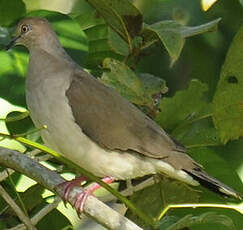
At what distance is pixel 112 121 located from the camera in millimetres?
3520

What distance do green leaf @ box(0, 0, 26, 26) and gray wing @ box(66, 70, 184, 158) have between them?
0.40 meters

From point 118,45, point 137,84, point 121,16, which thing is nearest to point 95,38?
point 118,45

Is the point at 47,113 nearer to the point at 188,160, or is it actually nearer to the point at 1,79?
the point at 1,79

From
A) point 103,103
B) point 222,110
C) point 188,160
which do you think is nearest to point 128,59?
point 103,103

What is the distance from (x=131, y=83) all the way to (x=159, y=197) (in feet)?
1.58

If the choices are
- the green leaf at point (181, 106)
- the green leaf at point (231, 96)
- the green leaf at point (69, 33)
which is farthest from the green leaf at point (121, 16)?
the green leaf at point (231, 96)

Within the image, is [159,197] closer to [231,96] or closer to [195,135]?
[195,135]

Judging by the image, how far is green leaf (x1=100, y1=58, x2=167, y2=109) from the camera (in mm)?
3092

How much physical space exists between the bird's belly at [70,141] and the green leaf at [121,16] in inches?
15.4

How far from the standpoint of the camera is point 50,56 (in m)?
3.77

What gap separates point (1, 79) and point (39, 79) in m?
0.55

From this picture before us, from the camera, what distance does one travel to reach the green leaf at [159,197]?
10.4ft

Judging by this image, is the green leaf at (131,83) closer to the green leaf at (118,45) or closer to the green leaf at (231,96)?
the green leaf at (118,45)

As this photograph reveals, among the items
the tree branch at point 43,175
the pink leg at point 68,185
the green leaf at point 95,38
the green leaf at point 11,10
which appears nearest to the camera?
the tree branch at point 43,175
